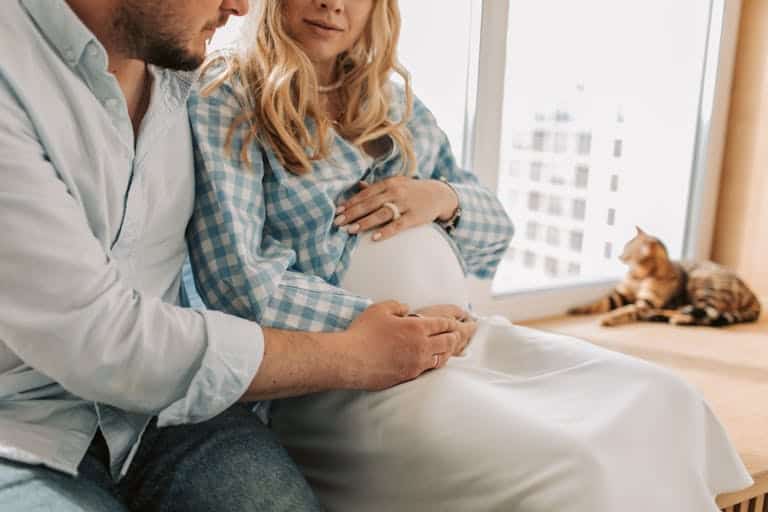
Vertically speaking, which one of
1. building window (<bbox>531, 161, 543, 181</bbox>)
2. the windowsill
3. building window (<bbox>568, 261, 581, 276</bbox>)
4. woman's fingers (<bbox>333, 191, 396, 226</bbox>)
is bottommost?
the windowsill

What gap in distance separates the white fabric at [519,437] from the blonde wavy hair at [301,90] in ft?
0.80

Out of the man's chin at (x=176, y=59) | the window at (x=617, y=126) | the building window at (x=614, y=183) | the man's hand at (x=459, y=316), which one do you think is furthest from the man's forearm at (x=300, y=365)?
the building window at (x=614, y=183)

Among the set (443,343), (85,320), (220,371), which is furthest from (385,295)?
(85,320)

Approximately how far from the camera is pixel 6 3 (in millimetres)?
834

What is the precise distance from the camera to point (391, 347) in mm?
1039

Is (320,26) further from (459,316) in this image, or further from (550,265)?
(550,265)

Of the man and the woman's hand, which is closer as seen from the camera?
the man

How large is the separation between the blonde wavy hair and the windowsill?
0.82 metres

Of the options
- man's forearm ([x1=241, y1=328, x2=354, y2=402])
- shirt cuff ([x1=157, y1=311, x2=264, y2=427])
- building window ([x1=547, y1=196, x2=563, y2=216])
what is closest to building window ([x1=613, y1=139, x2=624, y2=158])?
building window ([x1=547, y1=196, x2=563, y2=216])

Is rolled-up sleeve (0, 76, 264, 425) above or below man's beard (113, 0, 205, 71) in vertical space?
below

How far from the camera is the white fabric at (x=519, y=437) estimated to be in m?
0.90

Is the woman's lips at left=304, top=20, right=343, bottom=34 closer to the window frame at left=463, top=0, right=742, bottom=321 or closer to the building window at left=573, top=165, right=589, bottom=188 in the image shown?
the window frame at left=463, top=0, right=742, bottom=321

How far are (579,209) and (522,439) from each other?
1.77 meters

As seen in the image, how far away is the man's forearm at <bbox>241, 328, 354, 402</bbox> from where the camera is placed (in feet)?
3.08
